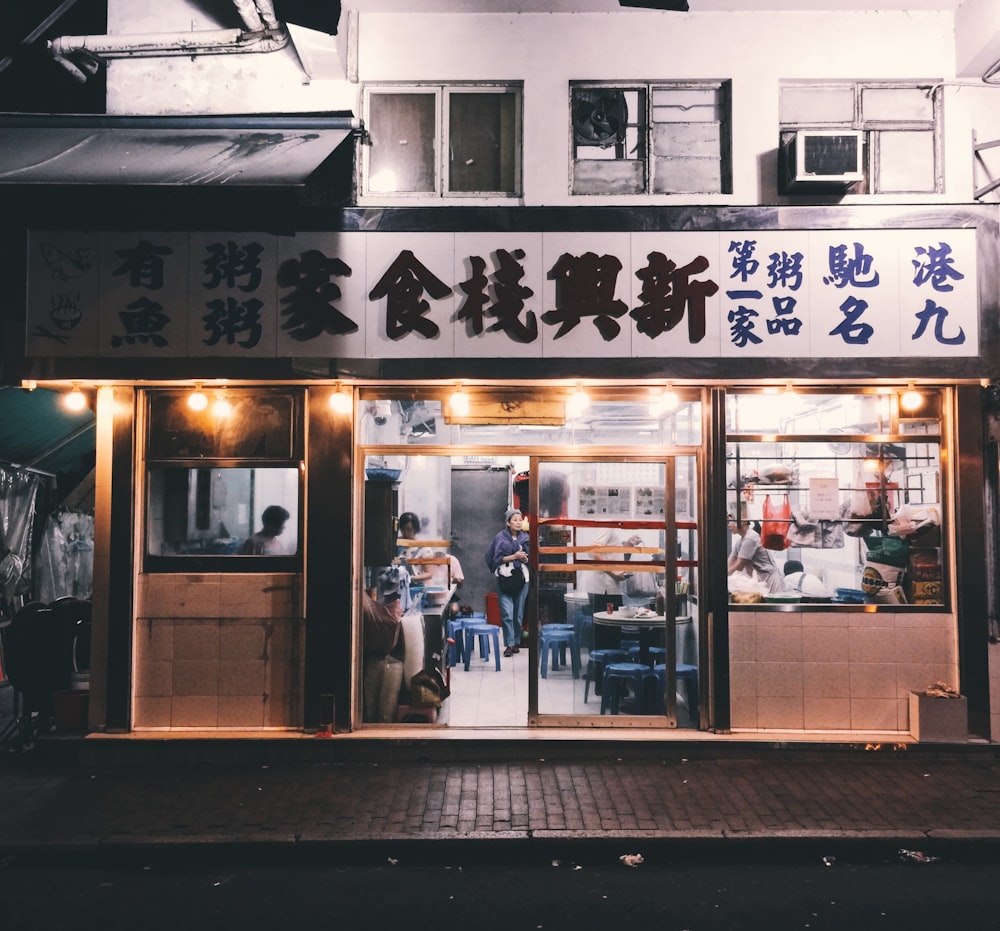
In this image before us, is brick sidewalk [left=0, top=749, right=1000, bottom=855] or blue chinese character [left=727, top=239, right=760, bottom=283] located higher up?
blue chinese character [left=727, top=239, right=760, bottom=283]

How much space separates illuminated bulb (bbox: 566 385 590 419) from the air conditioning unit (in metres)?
2.97

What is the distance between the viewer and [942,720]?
7586 mm

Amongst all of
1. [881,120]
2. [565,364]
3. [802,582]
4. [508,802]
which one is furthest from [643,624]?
[881,120]

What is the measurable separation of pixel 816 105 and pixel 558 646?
255 inches

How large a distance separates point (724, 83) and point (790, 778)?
7019mm

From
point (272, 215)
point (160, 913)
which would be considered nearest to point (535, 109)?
point (272, 215)

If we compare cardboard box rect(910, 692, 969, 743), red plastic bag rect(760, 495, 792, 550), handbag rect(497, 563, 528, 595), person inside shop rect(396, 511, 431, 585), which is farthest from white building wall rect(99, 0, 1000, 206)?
handbag rect(497, 563, 528, 595)

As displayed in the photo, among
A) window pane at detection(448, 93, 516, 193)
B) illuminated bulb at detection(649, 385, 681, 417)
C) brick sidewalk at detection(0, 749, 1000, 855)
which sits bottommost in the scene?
brick sidewalk at detection(0, 749, 1000, 855)

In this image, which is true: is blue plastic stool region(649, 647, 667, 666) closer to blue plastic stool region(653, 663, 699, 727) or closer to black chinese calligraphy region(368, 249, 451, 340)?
blue plastic stool region(653, 663, 699, 727)

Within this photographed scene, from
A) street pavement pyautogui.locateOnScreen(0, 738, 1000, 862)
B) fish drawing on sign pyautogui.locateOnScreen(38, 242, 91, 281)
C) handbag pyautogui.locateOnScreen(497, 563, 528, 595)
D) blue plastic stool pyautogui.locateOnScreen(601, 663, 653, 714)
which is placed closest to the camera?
street pavement pyautogui.locateOnScreen(0, 738, 1000, 862)

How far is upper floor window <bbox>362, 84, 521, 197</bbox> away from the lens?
323 inches

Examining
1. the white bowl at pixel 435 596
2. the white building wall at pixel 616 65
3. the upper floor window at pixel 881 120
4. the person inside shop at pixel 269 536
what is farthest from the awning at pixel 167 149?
the upper floor window at pixel 881 120

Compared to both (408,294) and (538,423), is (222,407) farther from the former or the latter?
(538,423)

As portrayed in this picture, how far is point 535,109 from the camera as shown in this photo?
8.00 meters
